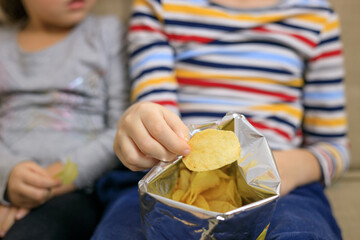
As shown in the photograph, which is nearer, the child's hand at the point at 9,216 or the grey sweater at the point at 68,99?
the child's hand at the point at 9,216

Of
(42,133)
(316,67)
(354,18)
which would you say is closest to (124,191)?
(42,133)

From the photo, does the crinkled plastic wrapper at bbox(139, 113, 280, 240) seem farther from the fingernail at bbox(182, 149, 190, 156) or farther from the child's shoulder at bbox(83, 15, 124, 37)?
the child's shoulder at bbox(83, 15, 124, 37)

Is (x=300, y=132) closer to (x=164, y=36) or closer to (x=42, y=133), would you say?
(x=164, y=36)

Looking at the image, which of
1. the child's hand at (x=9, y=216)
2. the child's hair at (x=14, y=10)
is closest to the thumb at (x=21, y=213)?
the child's hand at (x=9, y=216)

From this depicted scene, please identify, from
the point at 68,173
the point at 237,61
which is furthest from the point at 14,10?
the point at 237,61

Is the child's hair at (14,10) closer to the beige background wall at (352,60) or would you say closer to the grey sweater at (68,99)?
the grey sweater at (68,99)

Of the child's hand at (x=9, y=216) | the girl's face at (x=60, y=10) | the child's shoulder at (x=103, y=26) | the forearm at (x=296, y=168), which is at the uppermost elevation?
the girl's face at (x=60, y=10)
